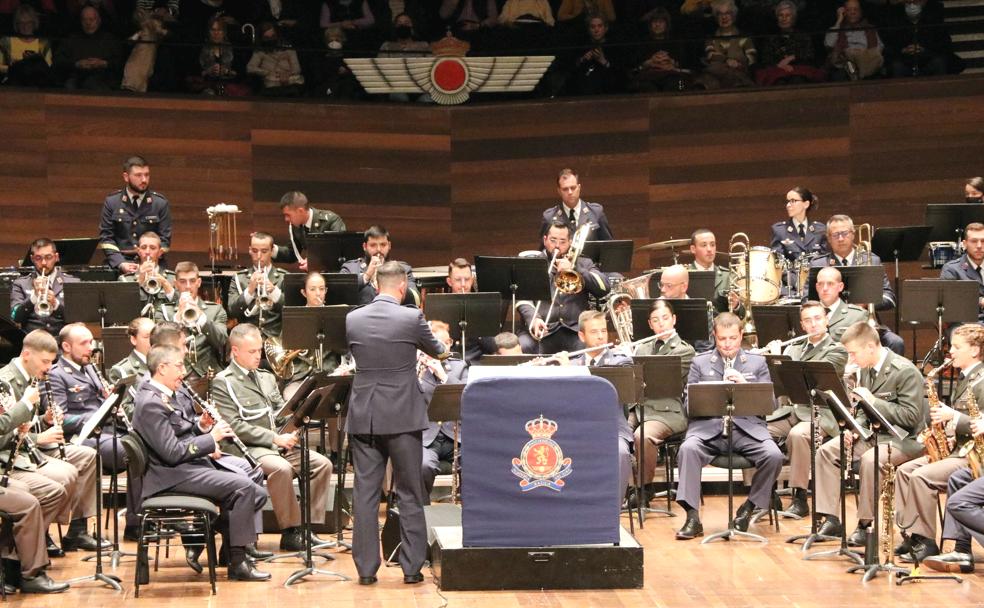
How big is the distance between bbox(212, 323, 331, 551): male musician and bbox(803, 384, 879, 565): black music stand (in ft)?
10.0

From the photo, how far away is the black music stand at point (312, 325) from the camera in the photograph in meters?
9.73

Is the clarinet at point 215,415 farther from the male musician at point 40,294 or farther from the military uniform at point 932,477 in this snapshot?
the military uniform at point 932,477

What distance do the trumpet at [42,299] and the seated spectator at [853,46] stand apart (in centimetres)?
770

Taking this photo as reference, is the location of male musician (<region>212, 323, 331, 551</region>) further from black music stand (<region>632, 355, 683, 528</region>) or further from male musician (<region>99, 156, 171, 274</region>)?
male musician (<region>99, 156, 171, 274</region>)

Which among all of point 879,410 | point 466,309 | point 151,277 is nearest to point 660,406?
point 466,309

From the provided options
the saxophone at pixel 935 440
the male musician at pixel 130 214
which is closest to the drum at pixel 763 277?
the saxophone at pixel 935 440

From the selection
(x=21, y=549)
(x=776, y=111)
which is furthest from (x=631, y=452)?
(x=776, y=111)

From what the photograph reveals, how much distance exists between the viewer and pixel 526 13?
46.4ft

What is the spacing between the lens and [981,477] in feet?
26.0

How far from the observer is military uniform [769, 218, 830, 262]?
39.5 feet

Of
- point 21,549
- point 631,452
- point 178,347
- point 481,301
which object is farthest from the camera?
point 481,301

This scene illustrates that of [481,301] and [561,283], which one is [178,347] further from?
[561,283]

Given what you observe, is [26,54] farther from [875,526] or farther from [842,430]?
[875,526]

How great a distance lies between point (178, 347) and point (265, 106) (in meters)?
6.74
